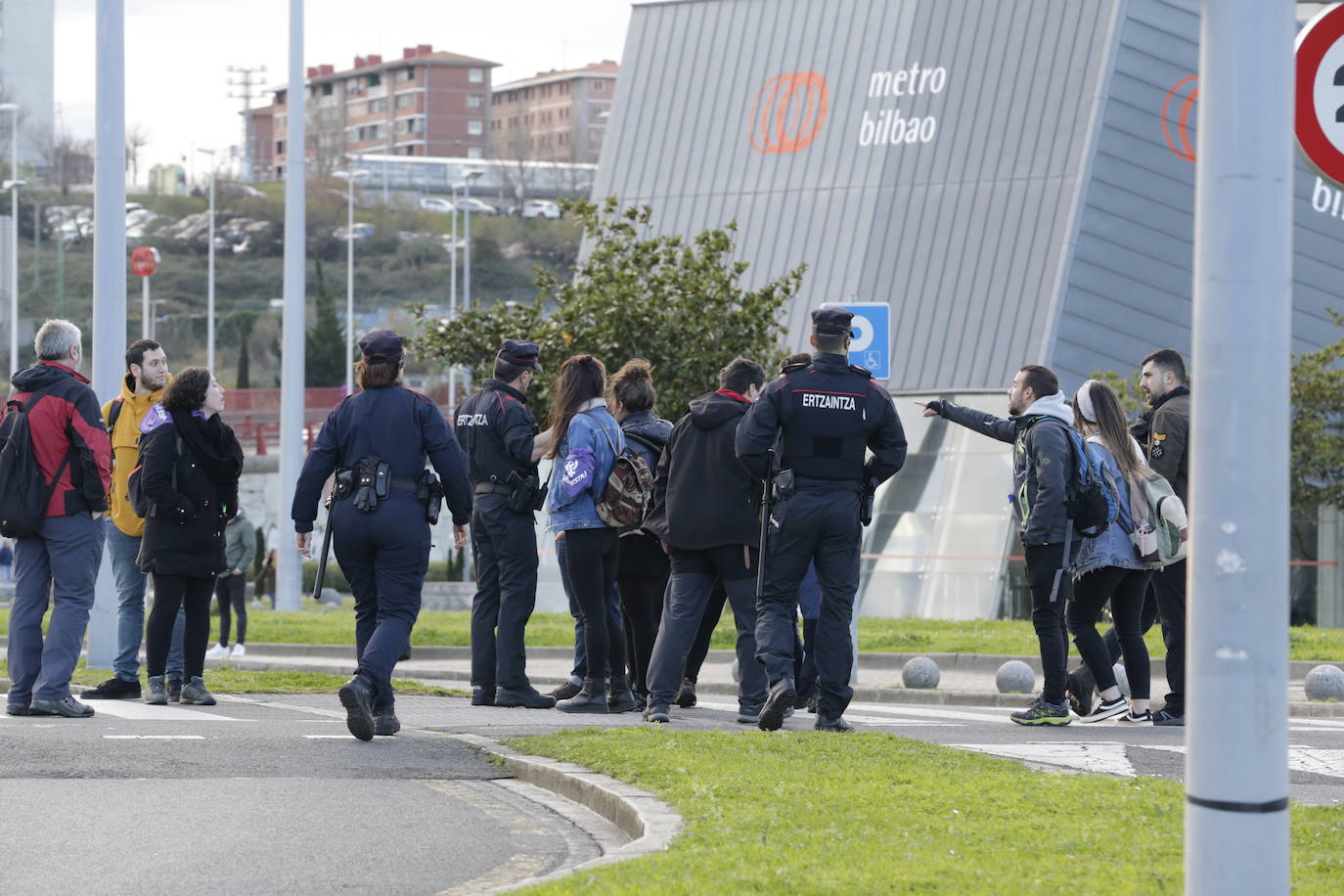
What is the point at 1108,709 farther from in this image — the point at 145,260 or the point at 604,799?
the point at 145,260

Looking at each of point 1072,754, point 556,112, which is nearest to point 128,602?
point 1072,754

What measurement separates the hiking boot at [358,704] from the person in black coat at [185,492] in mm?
1985

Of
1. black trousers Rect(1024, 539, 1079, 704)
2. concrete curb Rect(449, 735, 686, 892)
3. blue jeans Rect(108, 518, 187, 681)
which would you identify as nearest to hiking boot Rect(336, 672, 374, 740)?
concrete curb Rect(449, 735, 686, 892)

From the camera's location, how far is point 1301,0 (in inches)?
1373

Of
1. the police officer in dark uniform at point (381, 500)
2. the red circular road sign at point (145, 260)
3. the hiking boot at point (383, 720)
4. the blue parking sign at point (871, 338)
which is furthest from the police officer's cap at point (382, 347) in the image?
the red circular road sign at point (145, 260)

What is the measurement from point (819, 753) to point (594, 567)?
109 inches

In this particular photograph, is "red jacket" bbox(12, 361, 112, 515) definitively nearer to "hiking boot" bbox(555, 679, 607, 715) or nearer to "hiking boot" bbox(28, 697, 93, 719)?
"hiking boot" bbox(28, 697, 93, 719)

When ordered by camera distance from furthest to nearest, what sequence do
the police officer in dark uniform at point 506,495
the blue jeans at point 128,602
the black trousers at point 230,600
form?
the black trousers at point 230,600
the blue jeans at point 128,602
the police officer in dark uniform at point 506,495

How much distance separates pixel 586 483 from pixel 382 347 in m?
1.60

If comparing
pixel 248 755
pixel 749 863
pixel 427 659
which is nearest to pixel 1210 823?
pixel 749 863

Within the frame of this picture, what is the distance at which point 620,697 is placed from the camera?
11.3m

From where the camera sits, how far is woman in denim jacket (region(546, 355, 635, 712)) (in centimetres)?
1079

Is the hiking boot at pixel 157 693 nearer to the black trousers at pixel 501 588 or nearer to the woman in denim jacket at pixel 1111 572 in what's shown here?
the black trousers at pixel 501 588

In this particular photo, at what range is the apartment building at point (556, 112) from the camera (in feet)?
557
